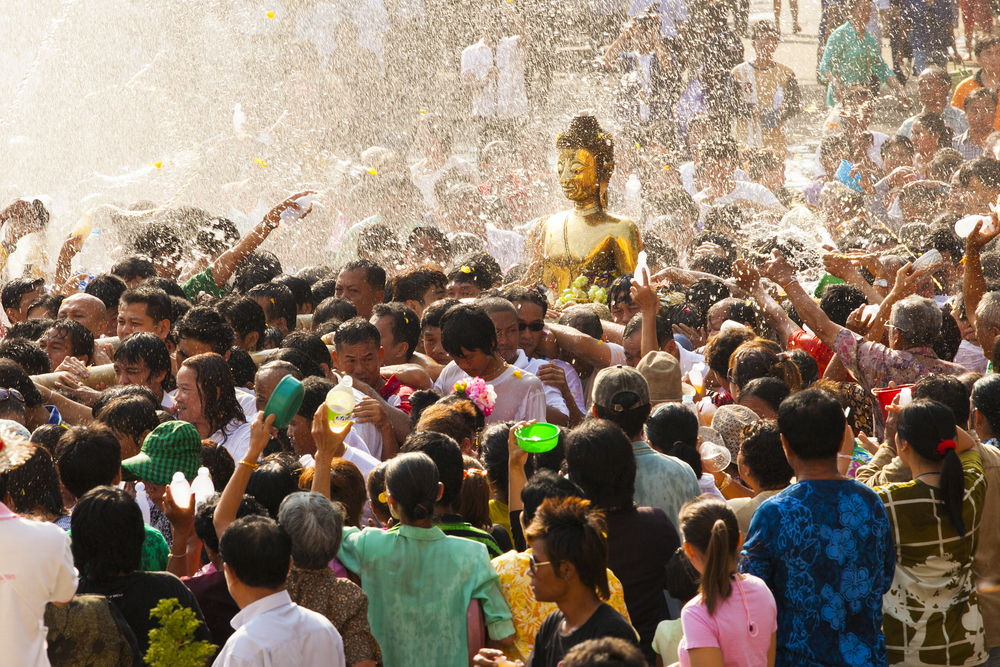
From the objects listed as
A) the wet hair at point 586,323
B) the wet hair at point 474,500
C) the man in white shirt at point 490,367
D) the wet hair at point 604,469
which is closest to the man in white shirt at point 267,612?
the wet hair at point 474,500

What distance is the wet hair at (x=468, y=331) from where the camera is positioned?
4996mm

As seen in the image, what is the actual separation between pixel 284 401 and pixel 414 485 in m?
0.76

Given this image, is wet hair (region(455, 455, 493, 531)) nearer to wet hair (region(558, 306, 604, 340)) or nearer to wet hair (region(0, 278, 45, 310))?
wet hair (region(558, 306, 604, 340))

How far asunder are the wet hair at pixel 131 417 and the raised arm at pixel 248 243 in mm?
2996

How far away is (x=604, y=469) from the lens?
11.3 ft

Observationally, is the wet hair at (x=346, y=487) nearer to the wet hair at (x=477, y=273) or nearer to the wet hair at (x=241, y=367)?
the wet hair at (x=241, y=367)

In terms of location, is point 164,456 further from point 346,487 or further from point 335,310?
point 335,310

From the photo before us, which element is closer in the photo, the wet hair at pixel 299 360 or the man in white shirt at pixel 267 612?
the man in white shirt at pixel 267 612

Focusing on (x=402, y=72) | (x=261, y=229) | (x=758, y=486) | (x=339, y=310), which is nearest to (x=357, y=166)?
(x=402, y=72)

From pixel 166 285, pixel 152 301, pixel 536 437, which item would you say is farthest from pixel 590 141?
pixel 536 437

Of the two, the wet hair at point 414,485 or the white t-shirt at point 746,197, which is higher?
the white t-shirt at point 746,197

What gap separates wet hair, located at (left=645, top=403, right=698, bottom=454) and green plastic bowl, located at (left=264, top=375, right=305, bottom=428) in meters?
1.31

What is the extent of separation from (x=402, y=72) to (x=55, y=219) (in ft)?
16.5

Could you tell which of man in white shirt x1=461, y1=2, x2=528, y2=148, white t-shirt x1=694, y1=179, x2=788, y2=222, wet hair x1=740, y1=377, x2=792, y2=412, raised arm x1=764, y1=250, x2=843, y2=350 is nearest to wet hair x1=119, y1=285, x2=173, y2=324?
wet hair x1=740, y1=377, x2=792, y2=412
